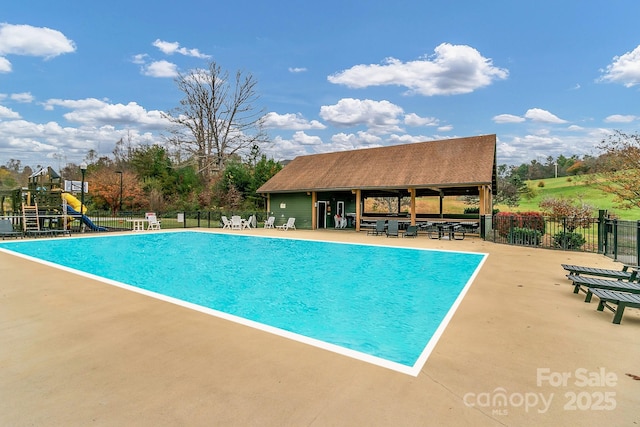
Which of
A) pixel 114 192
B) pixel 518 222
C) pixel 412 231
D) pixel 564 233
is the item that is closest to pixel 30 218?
pixel 114 192

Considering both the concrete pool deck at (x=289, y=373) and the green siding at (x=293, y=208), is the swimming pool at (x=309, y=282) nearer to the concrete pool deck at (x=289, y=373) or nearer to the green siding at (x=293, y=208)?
the concrete pool deck at (x=289, y=373)

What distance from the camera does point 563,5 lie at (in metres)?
12.9

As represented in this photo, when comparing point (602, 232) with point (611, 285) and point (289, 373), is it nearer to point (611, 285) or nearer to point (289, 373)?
point (611, 285)

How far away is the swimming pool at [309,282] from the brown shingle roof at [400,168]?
5.73 metres

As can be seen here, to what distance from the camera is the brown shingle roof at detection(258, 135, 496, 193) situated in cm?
1642

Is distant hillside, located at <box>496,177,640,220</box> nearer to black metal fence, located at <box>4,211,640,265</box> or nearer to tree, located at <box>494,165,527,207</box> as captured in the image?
tree, located at <box>494,165,527,207</box>

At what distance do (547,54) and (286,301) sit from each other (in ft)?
58.8

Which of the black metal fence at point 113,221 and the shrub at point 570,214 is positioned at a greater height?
the shrub at point 570,214

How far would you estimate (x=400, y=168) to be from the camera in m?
18.7

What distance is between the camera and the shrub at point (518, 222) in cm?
1281

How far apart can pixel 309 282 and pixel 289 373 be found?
15.6 ft

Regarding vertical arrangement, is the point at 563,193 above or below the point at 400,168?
below

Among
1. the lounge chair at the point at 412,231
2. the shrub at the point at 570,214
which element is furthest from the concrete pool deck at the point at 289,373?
the lounge chair at the point at 412,231

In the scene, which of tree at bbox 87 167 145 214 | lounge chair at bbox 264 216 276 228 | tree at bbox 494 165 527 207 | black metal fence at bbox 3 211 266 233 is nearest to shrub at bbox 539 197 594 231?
tree at bbox 494 165 527 207
